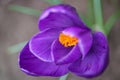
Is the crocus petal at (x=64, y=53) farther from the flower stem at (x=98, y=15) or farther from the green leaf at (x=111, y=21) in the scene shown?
the green leaf at (x=111, y=21)

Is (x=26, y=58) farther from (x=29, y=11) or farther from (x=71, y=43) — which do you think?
(x=29, y=11)

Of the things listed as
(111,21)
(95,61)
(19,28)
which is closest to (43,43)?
(95,61)

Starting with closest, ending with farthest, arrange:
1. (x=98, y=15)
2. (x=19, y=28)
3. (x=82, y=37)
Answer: (x=82, y=37) < (x=98, y=15) < (x=19, y=28)

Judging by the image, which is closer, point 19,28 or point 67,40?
point 67,40

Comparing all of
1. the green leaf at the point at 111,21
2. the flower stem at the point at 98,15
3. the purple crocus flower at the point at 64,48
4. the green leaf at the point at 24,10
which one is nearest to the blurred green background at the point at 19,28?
the green leaf at the point at 24,10

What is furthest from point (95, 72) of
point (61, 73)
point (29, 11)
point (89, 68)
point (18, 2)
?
point (18, 2)

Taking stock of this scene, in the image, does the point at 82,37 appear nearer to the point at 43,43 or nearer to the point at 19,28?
the point at 43,43

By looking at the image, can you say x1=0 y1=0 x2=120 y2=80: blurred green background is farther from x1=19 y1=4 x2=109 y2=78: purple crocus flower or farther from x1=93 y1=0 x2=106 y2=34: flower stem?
x1=19 y1=4 x2=109 y2=78: purple crocus flower

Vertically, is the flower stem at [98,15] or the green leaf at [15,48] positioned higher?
the flower stem at [98,15]
